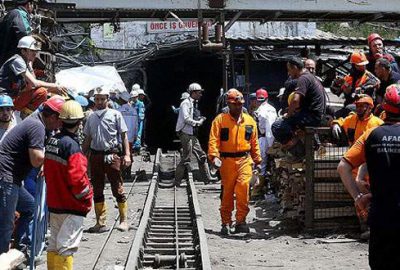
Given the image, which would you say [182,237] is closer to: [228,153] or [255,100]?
[228,153]

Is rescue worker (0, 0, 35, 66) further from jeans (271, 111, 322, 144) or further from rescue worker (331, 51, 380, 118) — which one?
rescue worker (331, 51, 380, 118)

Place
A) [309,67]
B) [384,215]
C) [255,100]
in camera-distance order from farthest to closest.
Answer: [255,100]
[309,67]
[384,215]

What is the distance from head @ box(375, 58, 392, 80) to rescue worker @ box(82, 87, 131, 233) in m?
3.98

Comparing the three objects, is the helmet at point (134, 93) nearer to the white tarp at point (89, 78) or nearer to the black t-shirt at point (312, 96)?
the white tarp at point (89, 78)

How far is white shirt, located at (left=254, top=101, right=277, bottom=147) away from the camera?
15.7 m

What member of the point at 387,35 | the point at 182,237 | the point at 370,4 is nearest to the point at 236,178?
the point at 182,237

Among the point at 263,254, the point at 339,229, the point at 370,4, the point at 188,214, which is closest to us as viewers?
the point at 263,254

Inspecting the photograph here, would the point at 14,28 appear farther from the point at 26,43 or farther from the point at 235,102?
the point at 235,102

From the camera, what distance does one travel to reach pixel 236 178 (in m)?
11.5

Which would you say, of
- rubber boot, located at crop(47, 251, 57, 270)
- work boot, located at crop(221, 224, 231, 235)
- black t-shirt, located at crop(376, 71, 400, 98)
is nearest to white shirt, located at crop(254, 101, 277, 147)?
work boot, located at crop(221, 224, 231, 235)

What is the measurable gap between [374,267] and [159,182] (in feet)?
44.0

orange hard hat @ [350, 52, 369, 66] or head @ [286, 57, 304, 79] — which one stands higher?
orange hard hat @ [350, 52, 369, 66]

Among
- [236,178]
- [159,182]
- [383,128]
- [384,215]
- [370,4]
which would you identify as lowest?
[159,182]

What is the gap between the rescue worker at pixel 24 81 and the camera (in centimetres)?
912
